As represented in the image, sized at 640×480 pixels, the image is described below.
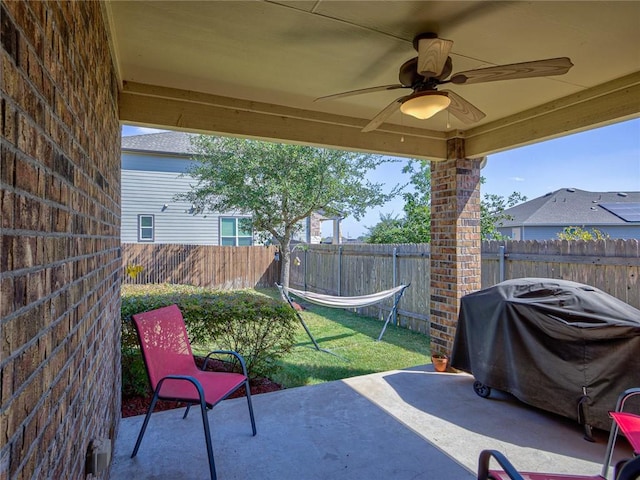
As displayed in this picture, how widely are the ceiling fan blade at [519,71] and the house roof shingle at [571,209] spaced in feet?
38.6

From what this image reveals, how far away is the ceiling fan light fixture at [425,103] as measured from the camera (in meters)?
2.28

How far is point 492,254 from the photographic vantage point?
4953 millimetres

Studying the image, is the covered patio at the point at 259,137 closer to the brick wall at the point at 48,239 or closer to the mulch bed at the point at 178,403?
the brick wall at the point at 48,239

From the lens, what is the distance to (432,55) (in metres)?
2.10

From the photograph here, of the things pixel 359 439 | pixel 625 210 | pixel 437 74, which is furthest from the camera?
pixel 625 210

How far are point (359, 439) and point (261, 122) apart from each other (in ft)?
8.90

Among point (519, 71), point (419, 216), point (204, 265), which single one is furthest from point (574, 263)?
point (204, 265)

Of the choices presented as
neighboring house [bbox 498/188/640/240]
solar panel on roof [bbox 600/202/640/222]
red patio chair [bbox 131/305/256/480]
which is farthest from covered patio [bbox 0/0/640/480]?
solar panel on roof [bbox 600/202/640/222]

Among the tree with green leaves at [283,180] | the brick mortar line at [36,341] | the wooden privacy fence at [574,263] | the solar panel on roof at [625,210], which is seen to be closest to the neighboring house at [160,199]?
the tree with green leaves at [283,180]

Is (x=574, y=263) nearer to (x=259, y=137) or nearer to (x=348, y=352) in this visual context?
(x=348, y=352)

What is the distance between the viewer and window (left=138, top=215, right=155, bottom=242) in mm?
11297

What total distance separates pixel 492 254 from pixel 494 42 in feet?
10.6

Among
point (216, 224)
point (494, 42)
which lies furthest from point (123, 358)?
point (216, 224)

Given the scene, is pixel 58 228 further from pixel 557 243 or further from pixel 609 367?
pixel 557 243
